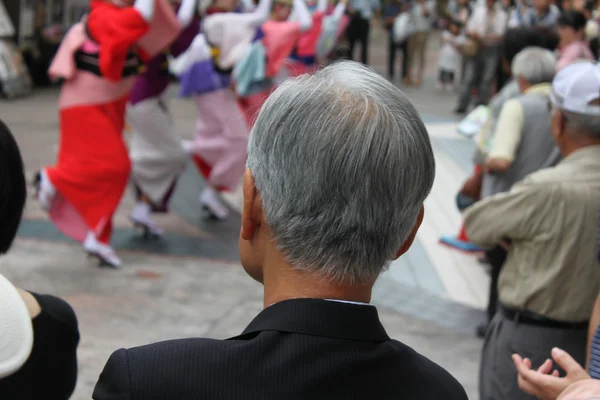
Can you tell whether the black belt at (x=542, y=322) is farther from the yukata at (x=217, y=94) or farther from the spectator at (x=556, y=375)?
the yukata at (x=217, y=94)

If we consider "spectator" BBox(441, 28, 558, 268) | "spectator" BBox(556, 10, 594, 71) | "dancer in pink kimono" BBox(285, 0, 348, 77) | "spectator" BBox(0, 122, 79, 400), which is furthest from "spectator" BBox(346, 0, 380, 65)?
"spectator" BBox(0, 122, 79, 400)

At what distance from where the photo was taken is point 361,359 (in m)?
1.18

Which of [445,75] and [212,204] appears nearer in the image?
[212,204]

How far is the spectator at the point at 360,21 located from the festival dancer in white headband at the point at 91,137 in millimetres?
11418

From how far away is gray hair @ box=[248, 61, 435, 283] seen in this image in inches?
45.7

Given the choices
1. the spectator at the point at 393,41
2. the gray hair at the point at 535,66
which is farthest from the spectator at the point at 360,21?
the gray hair at the point at 535,66

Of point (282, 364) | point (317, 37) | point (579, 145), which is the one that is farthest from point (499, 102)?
point (317, 37)

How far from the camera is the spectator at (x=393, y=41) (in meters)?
17.1

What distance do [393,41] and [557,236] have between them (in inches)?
584

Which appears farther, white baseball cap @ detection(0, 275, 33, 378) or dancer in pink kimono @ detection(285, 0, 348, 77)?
dancer in pink kimono @ detection(285, 0, 348, 77)

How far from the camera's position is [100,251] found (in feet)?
18.5

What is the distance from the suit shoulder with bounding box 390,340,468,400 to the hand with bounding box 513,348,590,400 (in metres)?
0.58

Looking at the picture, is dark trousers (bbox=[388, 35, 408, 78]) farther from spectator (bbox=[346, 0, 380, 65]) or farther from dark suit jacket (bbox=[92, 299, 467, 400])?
dark suit jacket (bbox=[92, 299, 467, 400])

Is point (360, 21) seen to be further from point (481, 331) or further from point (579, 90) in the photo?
point (579, 90)
